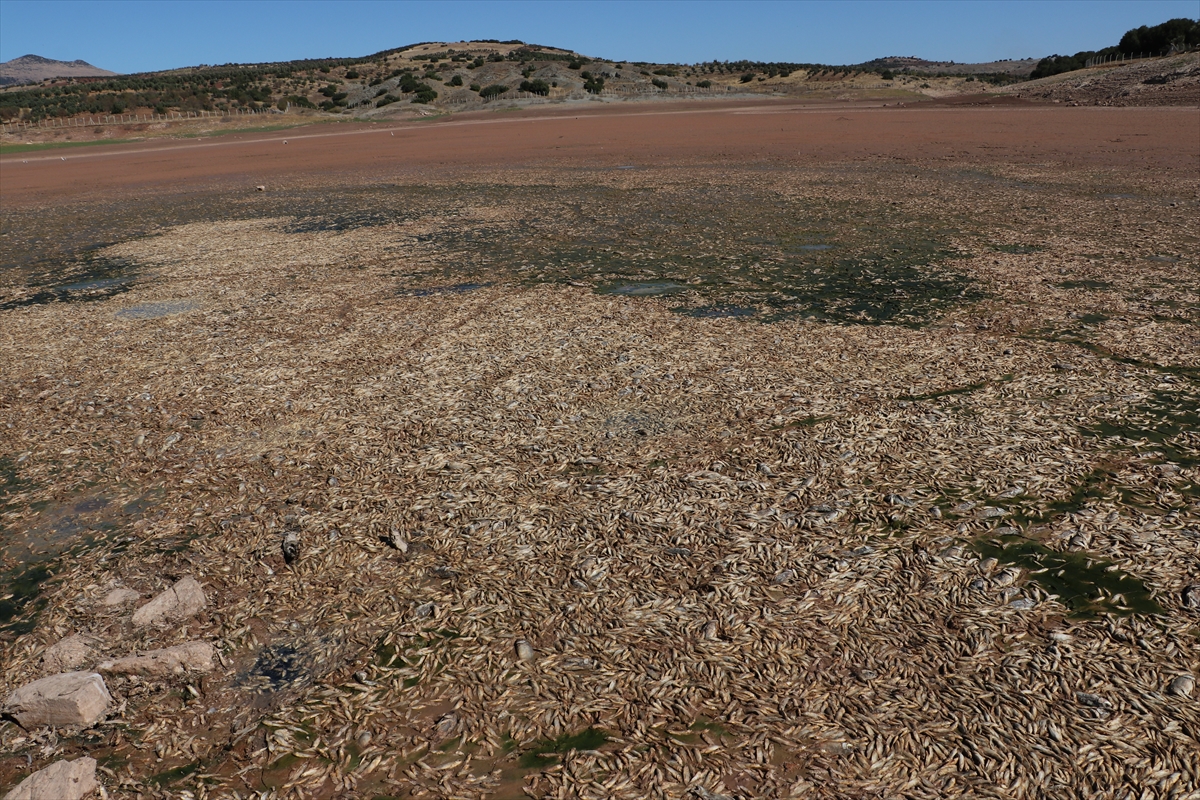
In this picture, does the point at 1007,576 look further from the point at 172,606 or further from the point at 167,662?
the point at 172,606

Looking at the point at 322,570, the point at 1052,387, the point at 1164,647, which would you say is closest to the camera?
the point at 1164,647

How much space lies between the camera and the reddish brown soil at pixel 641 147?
35.7 metres

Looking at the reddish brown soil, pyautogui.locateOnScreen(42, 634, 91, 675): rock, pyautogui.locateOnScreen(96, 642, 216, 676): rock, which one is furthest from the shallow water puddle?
the reddish brown soil

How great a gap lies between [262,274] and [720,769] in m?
16.9

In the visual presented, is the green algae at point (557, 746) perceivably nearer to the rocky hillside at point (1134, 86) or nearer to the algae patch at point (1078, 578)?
the algae patch at point (1078, 578)

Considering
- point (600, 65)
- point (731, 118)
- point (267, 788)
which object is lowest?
point (267, 788)

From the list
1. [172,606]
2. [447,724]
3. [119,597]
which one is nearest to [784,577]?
[447,724]

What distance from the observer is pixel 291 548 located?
6.75 m

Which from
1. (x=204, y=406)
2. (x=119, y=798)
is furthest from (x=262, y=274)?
(x=119, y=798)

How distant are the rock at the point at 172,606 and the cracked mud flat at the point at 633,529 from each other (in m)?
0.15

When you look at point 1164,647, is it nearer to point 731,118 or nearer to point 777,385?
point 777,385

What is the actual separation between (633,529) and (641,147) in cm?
4268

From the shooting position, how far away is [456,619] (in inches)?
231

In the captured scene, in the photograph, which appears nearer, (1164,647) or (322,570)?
(1164,647)
